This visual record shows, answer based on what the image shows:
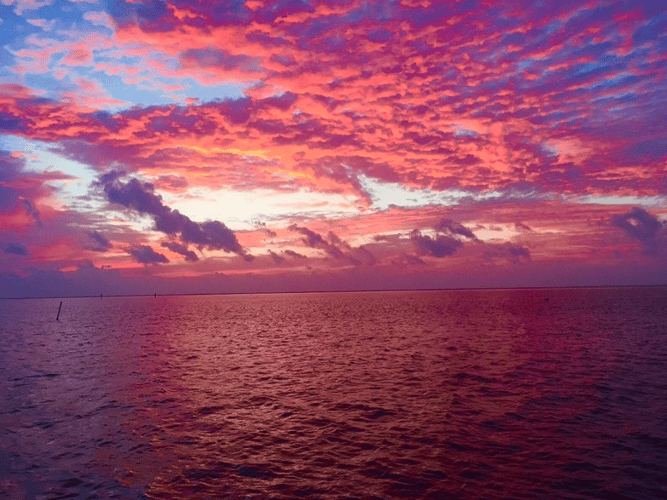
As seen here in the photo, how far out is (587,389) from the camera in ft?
106

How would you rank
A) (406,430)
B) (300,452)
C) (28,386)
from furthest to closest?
(28,386)
(406,430)
(300,452)

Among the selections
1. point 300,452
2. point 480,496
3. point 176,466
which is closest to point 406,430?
point 300,452

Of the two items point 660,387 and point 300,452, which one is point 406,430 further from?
point 660,387

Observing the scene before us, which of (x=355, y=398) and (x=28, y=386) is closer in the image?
(x=355, y=398)

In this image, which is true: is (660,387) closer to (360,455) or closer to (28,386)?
(360,455)

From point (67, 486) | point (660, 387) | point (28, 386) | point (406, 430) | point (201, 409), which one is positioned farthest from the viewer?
point (28, 386)

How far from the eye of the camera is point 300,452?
21.4m

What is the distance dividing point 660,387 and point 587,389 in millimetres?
5066

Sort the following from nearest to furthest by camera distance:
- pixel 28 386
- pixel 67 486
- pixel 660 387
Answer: pixel 67 486 → pixel 660 387 → pixel 28 386

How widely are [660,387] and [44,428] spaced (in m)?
40.0

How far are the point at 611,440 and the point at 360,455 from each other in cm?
1214

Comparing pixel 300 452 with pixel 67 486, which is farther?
pixel 300 452

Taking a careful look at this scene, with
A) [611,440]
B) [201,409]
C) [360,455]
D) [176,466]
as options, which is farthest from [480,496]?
[201,409]

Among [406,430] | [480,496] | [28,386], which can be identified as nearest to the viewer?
[480,496]
